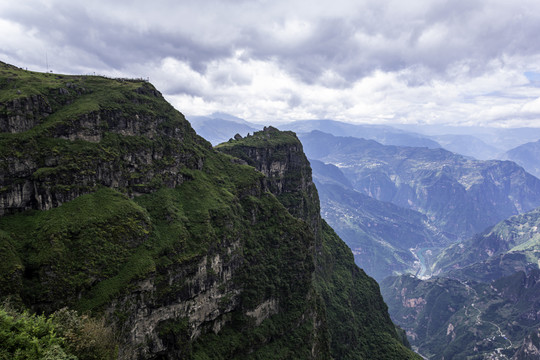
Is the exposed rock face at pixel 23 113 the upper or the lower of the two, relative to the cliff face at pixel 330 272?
upper

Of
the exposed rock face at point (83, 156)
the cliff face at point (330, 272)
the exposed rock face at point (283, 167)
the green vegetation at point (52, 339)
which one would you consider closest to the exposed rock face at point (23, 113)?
the exposed rock face at point (83, 156)

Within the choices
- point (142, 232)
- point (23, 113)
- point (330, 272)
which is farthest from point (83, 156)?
point (330, 272)

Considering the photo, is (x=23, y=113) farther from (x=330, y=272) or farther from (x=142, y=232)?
(x=330, y=272)

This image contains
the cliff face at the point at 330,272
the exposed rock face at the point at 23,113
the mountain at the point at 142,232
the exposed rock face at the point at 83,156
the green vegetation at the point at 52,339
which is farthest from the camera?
the cliff face at the point at 330,272

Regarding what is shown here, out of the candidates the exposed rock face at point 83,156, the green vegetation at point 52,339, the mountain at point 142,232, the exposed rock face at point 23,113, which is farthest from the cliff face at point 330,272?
the green vegetation at point 52,339

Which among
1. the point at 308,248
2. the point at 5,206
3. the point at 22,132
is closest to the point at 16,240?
the point at 5,206

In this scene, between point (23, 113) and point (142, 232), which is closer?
point (23, 113)

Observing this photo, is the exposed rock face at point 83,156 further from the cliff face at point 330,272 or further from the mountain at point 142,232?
the cliff face at point 330,272

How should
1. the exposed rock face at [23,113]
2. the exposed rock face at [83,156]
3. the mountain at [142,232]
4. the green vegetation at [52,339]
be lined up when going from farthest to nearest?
1. the exposed rock face at [23,113]
2. the exposed rock face at [83,156]
3. the mountain at [142,232]
4. the green vegetation at [52,339]

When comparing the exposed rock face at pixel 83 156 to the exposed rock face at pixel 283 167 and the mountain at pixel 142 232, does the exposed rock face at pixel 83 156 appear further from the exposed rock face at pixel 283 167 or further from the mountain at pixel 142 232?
the exposed rock face at pixel 283 167

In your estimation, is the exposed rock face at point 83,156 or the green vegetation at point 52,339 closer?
the green vegetation at point 52,339
